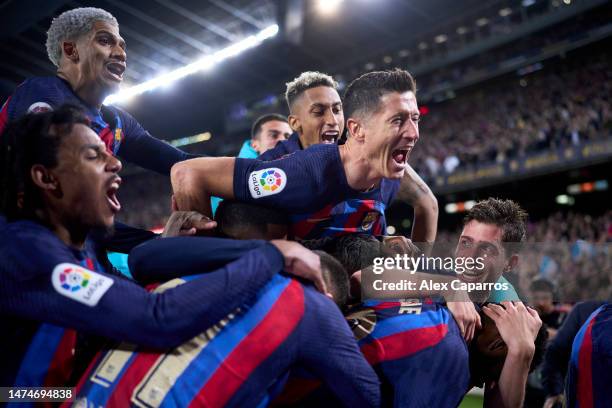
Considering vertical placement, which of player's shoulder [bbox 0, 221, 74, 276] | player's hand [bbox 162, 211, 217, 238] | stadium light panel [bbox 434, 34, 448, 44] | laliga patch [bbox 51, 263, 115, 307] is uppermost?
stadium light panel [bbox 434, 34, 448, 44]

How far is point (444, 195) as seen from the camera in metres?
17.1

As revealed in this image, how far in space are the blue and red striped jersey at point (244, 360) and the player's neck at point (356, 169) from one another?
912 millimetres

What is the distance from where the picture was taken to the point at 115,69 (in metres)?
3.01

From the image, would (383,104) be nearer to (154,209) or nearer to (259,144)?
(259,144)

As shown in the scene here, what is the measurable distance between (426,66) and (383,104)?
55.7 feet

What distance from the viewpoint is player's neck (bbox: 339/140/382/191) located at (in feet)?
8.11

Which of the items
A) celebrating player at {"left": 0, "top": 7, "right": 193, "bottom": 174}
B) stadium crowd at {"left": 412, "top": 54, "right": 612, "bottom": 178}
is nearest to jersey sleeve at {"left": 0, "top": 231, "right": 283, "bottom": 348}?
celebrating player at {"left": 0, "top": 7, "right": 193, "bottom": 174}

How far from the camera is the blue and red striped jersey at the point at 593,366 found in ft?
7.39

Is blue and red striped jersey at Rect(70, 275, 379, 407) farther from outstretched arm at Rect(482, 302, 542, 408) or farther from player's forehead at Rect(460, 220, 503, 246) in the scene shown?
player's forehead at Rect(460, 220, 503, 246)

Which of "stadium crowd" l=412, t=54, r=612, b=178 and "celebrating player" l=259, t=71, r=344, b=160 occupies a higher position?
"stadium crowd" l=412, t=54, r=612, b=178

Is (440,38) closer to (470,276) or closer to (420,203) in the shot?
(420,203)

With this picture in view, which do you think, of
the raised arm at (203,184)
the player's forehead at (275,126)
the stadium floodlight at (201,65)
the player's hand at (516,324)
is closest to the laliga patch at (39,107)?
the raised arm at (203,184)

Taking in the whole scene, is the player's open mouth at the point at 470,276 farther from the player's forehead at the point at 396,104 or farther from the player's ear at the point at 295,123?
the player's ear at the point at 295,123

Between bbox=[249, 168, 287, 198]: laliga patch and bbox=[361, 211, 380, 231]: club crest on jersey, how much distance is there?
575 millimetres
